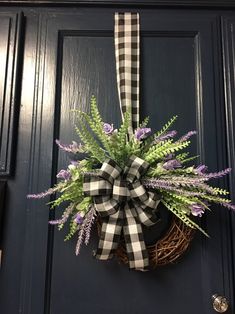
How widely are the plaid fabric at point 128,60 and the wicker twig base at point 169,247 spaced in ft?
1.02

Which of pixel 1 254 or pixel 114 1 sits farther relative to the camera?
pixel 114 1

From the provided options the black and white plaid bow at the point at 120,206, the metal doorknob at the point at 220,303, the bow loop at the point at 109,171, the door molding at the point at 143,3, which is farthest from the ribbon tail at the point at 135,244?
the door molding at the point at 143,3

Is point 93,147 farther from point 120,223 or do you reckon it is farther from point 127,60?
point 127,60

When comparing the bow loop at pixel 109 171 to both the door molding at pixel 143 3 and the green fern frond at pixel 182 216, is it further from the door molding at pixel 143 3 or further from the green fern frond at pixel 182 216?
the door molding at pixel 143 3

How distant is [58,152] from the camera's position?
0.96 meters

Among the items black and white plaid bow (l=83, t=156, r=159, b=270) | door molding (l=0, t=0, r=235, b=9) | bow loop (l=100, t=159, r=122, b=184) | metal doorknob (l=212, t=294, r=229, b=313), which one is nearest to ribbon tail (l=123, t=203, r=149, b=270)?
black and white plaid bow (l=83, t=156, r=159, b=270)

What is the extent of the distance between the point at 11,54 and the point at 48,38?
0.41 ft

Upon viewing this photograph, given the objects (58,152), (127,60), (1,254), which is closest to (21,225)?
(1,254)

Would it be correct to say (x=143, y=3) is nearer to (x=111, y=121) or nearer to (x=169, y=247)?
(x=111, y=121)

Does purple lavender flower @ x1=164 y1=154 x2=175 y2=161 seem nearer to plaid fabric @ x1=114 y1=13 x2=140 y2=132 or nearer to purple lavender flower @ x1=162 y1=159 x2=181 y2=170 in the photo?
purple lavender flower @ x1=162 y1=159 x2=181 y2=170

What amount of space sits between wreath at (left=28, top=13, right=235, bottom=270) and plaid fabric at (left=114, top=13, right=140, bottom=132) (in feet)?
0.39

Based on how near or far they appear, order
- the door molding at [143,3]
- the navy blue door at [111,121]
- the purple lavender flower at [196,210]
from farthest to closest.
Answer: the door molding at [143,3] < the navy blue door at [111,121] < the purple lavender flower at [196,210]

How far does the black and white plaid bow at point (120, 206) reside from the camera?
78 centimetres

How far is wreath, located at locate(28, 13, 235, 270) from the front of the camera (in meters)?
0.79
